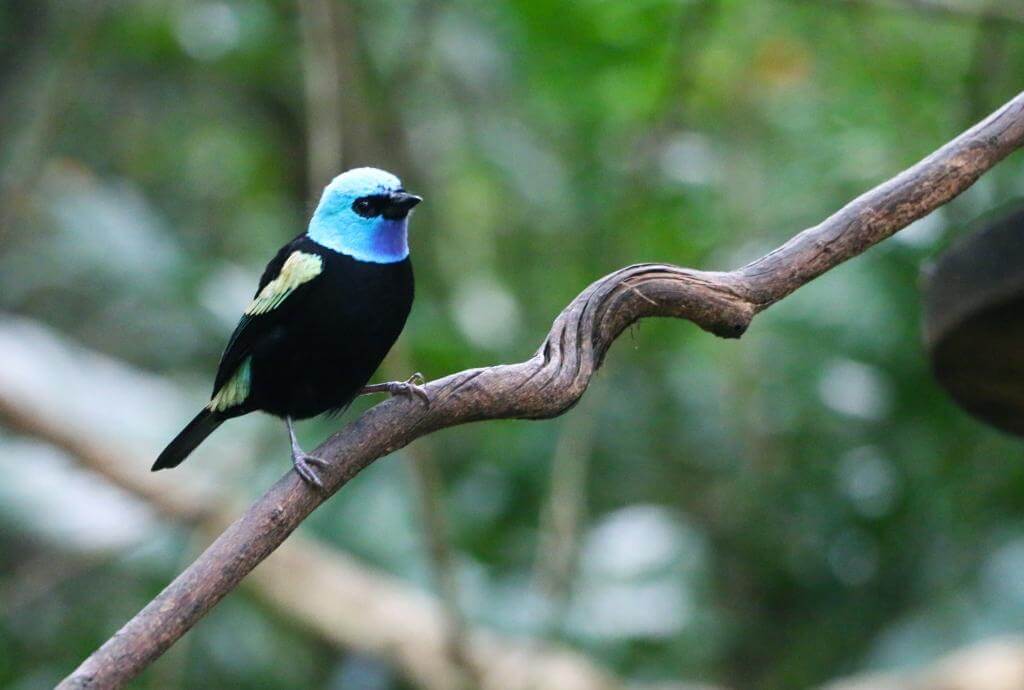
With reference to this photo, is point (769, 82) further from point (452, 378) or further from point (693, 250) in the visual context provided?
point (452, 378)

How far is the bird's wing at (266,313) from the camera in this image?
2.67 meters

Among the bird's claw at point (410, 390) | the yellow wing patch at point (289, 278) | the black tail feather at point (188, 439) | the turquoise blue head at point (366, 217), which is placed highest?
the turquoise blue head at point (366, 217)

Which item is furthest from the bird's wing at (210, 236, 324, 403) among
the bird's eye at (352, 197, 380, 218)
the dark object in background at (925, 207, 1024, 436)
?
the dark object in background at (925, 207, 1024, 436)

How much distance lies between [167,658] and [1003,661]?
2.92 metres

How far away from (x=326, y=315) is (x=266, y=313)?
15 centimetres

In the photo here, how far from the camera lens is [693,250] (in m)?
5.68

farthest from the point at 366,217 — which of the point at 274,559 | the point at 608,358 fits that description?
the point at 274,559

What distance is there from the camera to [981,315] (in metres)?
2.46

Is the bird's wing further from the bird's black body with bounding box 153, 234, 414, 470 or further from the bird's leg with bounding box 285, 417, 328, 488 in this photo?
the bird's leg with bounding box 285, 417, 328, 488

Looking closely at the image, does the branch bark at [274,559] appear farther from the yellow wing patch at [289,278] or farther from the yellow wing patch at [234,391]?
the yellow wing patch at [289,278]

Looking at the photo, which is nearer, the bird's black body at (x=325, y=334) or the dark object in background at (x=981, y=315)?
the dark object in background at (x=981, y=315)

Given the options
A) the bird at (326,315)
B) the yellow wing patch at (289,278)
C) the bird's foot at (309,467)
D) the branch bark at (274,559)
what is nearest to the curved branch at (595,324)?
the bird's foot at (309,467)

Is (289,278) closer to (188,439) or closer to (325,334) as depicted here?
(325,334)

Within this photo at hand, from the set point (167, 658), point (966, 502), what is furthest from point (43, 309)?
point (966, 502)
